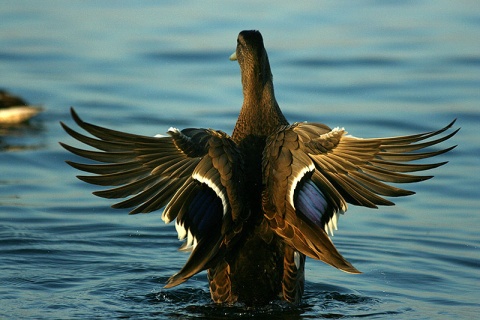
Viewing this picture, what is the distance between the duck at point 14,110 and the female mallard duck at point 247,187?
20.5 feet

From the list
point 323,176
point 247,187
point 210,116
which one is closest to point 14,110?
point 210,116

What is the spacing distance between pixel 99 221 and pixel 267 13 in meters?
7.93

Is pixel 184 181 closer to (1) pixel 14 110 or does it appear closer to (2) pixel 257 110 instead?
(2) pixel 257 110

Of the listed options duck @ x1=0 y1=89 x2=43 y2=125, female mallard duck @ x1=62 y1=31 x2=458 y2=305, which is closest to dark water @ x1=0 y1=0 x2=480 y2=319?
duck @ x1=0 y1=89 x2=43 y2=125

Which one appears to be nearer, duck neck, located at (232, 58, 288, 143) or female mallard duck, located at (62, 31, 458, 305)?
female mallard duck, located at (62, 31, 458, 305)

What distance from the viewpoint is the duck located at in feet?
41.4

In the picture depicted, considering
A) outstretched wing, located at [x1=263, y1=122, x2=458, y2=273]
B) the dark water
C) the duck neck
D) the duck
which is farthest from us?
the duck

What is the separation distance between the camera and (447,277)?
320 inches

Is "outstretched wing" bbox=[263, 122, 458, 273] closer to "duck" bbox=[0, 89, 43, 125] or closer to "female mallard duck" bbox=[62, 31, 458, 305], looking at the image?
"female mallard duck" bbox=[62, 31, 458, 305]

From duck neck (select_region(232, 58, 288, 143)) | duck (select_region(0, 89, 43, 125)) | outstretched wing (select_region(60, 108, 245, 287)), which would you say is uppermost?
duck (select_region(0, 89, 43, 125))

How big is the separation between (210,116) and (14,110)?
2.41 meters

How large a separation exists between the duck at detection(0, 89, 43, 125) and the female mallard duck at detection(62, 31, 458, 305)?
6.24 metres

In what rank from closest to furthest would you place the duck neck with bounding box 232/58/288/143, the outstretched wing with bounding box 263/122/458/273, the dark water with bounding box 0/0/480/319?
the outstretched wing with bounding box 263/122/458/273, the duck neck with bounding box 232/58/288/143, the dark water with bounding box 0/0/480/319

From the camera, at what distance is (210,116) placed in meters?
12.5
